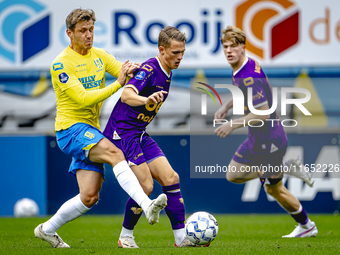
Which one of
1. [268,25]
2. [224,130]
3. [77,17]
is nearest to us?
[77,17]

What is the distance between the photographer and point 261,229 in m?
6.94

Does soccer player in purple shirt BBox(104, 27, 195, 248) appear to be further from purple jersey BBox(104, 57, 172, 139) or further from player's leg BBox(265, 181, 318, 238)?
player's leg BBox(265, 181, 318, 238)

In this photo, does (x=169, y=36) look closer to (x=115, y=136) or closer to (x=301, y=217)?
(x=115, y=136)

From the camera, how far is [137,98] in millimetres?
4492

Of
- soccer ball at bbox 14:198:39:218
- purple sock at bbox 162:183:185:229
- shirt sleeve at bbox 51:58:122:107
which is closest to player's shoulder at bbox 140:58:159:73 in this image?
shirt sleeve at bbox 51:58:122:107

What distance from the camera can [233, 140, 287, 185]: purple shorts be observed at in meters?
5.71

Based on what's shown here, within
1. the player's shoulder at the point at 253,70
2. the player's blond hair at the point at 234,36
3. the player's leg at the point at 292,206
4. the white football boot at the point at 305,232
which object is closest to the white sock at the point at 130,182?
the player's shoulder at the point at 253,70

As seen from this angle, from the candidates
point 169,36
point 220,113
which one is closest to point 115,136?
point 169,36

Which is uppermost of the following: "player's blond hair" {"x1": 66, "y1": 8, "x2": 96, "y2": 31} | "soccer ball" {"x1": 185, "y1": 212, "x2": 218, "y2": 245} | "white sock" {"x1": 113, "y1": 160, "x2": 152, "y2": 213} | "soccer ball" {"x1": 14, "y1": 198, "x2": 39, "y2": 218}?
"player's blond hair" {"x1": 66, "y1": 8, "x2": 96, "y2": 31}

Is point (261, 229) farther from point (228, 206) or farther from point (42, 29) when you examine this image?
point (42, 29)

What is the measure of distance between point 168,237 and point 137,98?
2.26m

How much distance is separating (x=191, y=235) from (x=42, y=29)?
1077cm

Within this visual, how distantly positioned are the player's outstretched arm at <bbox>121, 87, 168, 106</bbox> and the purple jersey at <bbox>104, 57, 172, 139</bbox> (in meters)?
0.12

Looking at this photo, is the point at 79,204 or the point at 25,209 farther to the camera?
the point at 25,209
